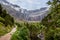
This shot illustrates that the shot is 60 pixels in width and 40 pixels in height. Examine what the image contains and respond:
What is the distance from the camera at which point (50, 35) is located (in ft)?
64.8

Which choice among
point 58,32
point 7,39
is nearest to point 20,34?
point 7,39

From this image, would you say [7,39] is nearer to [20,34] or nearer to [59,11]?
[20,34]

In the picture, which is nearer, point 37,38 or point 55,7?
point 55,7

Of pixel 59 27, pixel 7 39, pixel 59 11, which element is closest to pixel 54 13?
pixel 59 11

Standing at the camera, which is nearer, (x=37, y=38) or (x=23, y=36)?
(x=23, y=36)

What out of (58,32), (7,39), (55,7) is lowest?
(7,39)

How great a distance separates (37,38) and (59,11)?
11432 mm

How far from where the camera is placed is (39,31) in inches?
1282

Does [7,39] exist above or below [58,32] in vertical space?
below

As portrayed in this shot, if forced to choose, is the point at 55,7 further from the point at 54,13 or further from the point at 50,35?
the point at 50,35

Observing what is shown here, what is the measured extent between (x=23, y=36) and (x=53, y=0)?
4.87 meters

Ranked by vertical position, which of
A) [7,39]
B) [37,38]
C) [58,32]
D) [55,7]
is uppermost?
[55,7]

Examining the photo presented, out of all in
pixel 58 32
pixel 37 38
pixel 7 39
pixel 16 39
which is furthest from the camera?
pixel 37 38

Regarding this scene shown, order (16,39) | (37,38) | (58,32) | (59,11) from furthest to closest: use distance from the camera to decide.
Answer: (37,38)
(59,11)
(16,39)
(58,32)
